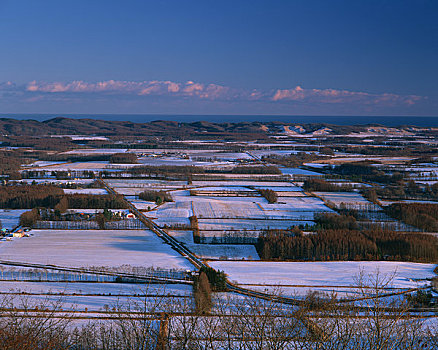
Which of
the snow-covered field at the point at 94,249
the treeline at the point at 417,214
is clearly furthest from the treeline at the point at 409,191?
the snow-covered field at the point at 94,249

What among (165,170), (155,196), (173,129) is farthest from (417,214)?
(173,129)

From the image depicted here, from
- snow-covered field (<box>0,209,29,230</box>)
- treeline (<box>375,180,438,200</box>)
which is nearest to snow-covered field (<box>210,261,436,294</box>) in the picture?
snow-covered field (<box>0,209,29,230</box>)

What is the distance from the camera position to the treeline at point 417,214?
33.0 meters

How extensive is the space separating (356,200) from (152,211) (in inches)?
693

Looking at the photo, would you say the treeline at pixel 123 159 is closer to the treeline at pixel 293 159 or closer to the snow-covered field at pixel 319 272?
the treeline at pixel 293 159

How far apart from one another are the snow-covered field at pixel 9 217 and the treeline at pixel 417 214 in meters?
25.9

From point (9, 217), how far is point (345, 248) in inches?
873

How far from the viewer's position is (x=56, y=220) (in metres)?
32.8

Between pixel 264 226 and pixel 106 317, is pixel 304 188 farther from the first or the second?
pixel 106 317

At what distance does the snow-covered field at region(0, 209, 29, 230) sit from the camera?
31.9m

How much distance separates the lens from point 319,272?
2327cm

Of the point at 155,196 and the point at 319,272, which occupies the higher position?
the point at 155,196

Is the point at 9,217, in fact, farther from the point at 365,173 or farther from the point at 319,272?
the point at 365,173

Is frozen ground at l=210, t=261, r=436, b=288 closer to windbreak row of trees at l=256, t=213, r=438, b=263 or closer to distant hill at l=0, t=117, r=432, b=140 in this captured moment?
windbreak row of trees at l=256, t=213, r=438, b=263
